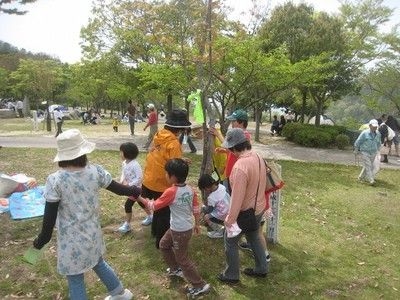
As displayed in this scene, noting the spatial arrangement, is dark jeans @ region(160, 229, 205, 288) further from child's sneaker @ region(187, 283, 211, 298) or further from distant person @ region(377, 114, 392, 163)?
distant person @ region(377, 114, 392, 163)

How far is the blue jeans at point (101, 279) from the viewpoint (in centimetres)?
326

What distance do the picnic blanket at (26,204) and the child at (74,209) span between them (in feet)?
11.7

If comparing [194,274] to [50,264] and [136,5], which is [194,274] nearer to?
[50,264]

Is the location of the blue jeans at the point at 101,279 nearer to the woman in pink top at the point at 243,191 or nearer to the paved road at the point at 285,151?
the woman in pink top at the point at 243,191

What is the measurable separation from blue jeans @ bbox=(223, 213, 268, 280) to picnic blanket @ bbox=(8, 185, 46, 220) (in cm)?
365

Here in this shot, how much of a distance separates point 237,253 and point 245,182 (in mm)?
924

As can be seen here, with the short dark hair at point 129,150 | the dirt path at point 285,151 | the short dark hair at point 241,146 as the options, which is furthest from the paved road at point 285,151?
the short dark hair at point 241,146

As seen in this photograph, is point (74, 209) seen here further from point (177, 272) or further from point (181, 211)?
point (177, 272)

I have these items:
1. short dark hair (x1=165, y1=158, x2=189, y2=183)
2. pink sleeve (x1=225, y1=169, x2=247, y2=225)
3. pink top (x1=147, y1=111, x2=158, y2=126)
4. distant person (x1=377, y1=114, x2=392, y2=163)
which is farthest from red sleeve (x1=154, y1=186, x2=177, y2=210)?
distant person (x1=377, y1=114, x2=392, y2=163)

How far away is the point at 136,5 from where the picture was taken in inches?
309

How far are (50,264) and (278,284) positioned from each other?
9.24 ft

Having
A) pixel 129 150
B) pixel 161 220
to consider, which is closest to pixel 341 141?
pixel 129 150

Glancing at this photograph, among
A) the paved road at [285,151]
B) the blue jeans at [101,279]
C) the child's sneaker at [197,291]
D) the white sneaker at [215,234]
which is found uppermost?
the blue jeans at [101,279]

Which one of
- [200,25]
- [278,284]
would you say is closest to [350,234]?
[278,284]
